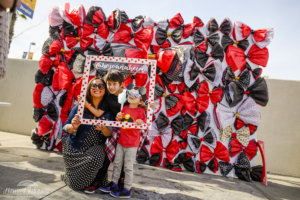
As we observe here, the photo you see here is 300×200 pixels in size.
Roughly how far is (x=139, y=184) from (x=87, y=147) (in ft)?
2.59

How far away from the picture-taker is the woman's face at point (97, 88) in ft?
6.39

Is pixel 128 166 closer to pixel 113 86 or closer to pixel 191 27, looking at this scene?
pixel 113 86

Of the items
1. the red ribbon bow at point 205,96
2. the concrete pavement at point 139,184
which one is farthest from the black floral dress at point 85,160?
the red ribbon bow at point 205,96

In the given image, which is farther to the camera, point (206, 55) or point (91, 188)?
point (206, 55)

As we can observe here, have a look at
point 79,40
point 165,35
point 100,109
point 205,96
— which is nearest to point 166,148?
point 205,96

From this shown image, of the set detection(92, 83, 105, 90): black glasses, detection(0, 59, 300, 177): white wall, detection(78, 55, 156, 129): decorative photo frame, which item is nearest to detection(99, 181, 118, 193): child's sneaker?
detection(78, 55, 156, 129): decorative photo frame

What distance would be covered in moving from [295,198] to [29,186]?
3.30 metres

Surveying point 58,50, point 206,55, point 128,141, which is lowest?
point 128,141

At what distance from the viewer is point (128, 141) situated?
6.29 feet

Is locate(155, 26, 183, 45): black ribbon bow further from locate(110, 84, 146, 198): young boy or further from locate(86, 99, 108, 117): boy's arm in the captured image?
locate(86, 99, 108, 117): boy's arm

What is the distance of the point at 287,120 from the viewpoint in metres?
3.95

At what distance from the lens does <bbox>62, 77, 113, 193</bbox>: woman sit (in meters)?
1.88

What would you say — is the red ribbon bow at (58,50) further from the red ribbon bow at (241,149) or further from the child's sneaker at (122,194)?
the red ribbon bow at (241,149)

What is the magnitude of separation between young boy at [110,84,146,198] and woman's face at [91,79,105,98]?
0.91 ft
